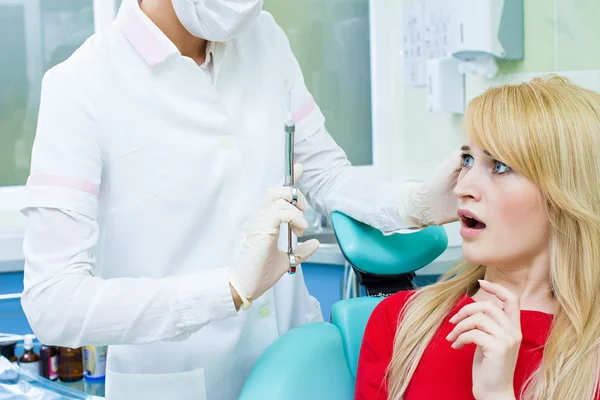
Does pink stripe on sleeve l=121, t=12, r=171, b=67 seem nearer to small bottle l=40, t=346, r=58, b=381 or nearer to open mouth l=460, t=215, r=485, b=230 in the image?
open mouth l=460, t=215, r=485, b=230

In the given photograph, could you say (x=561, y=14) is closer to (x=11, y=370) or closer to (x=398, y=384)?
(x=398, y=384)

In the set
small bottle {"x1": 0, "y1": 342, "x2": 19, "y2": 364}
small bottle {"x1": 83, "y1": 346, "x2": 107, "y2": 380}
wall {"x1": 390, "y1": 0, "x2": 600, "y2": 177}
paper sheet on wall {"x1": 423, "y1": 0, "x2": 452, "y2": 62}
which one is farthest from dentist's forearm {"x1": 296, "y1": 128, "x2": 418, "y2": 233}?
small bottle {"x1": 0, "y1": 342, "x2": 19, "y2": 364}

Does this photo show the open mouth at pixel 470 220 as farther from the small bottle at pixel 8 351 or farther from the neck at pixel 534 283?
the small bottle at pixel 8 351

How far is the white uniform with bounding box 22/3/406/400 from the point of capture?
1348mm

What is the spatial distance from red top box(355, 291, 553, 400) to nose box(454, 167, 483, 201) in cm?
23

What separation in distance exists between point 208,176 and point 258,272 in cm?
27

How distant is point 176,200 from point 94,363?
1.34 meters

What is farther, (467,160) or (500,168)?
(467,160)

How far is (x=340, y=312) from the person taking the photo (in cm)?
158

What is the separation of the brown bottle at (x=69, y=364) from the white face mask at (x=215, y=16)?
59.6 inches

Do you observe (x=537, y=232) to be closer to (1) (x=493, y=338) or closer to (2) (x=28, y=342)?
(1) (x=493, y=338)

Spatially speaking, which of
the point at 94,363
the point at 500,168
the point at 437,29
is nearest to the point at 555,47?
the point at 437,29

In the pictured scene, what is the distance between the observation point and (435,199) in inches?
61.2

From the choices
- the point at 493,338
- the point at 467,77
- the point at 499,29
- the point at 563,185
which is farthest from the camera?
the point at 467,77
